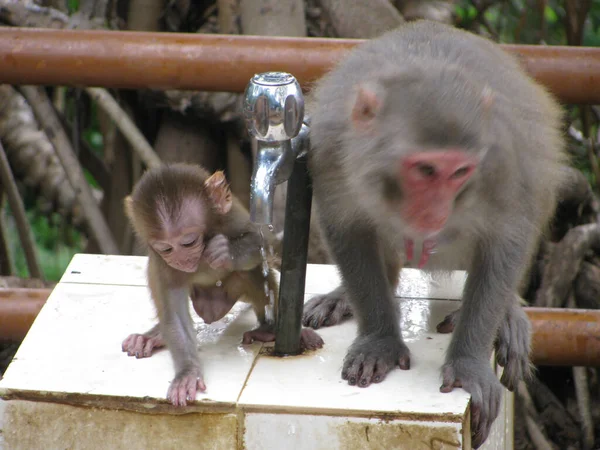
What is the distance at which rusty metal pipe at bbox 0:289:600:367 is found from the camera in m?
3.03

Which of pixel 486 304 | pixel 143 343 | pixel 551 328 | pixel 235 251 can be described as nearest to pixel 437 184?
pixel 486 304

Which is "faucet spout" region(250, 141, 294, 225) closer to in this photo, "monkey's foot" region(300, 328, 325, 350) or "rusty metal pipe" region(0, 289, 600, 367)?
Answer: "monkey's foot" region(300, 328, 325, 350)

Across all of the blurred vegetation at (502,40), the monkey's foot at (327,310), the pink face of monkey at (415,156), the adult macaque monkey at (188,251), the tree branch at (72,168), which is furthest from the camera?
the blurred vegetation at (502,40)

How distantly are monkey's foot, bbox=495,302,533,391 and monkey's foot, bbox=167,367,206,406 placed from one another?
92 centimetres

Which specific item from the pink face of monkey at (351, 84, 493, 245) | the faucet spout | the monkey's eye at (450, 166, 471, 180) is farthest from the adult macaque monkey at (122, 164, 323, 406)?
the monkey's eye at (450, 166, 471, 180)

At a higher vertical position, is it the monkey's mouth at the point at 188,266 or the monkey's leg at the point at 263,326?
the monkey's mouth at the point at 188,266

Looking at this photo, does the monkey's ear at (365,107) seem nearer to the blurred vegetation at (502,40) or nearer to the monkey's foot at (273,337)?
the monkey's foot at (273,337)

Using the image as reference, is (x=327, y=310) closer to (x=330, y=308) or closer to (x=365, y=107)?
(x=330, y=308)

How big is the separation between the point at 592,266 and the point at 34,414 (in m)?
2.71

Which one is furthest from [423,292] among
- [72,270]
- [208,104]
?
[208,104]

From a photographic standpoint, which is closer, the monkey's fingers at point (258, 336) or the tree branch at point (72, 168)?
the monkey's fingers at point (258, 336)

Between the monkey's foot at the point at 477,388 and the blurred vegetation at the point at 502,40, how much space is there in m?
2.54

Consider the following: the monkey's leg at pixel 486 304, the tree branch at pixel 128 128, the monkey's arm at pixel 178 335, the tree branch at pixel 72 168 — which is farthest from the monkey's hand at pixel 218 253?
the tree branch at pixel 72 168

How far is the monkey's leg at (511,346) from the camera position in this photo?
2.77 m
